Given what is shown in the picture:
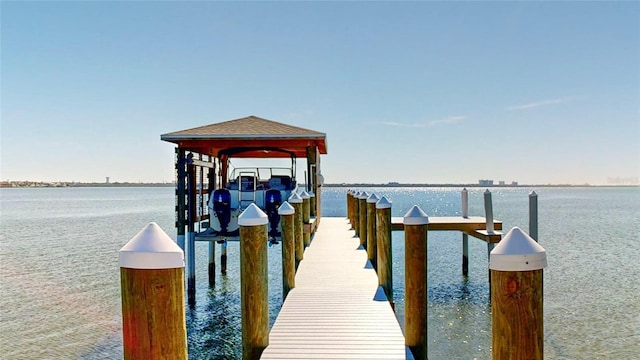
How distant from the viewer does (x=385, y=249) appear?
Result: 286 inches

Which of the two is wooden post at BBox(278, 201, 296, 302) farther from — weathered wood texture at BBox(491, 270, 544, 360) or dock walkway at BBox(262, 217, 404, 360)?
weathered wood texture at BBox(491, 270, 544, 360)

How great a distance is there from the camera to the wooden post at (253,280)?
473cm

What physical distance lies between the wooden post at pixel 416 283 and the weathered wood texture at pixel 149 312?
3129 mm

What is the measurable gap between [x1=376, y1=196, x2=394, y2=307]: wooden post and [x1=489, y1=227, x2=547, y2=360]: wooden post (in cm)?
439

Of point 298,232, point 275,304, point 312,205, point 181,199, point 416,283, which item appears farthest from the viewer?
point 312,205

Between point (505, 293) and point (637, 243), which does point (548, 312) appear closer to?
point (505, 293)

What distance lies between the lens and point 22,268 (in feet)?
66.8

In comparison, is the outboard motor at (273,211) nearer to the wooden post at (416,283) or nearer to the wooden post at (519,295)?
the wooden post at (416,283)

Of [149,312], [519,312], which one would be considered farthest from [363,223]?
[149,312]

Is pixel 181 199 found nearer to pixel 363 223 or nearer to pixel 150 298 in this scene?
pixel 363 223

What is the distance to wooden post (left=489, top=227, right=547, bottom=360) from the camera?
8.93ft

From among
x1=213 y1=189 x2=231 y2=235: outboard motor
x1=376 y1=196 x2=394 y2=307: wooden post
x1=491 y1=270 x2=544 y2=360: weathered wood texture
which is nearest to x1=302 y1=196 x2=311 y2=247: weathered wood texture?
x1=213 y1=189 x2=231 y2=235: outboard motor

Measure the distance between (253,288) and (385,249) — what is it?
9.85ft

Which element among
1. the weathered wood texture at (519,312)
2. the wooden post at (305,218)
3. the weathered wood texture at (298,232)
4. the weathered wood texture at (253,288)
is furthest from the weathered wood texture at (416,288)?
the wooden post at (305,218)
